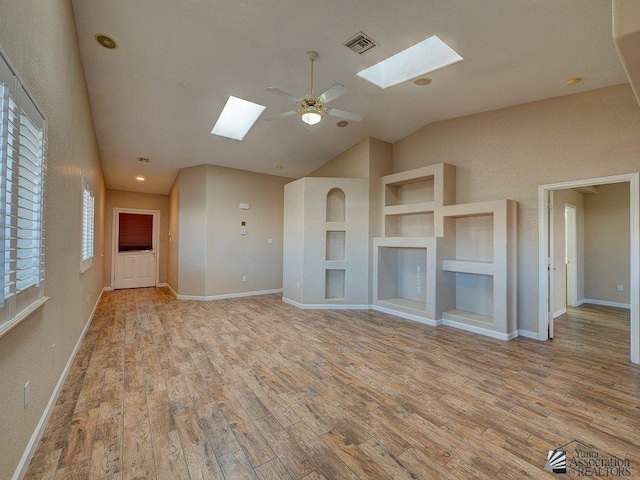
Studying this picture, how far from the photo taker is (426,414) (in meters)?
2.18

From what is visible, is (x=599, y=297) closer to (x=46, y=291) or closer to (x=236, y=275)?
(x=236, y=275)

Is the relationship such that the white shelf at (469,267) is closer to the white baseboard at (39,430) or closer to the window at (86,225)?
the white baseboard at (39,430)

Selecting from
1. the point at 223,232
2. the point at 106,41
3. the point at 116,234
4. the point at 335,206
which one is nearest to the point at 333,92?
the point at 106,41

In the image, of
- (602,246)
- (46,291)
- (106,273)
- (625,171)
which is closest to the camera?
(46,291)

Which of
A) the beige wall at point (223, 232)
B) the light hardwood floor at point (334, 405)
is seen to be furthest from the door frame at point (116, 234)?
the light hardwood floor at point (334, 405)

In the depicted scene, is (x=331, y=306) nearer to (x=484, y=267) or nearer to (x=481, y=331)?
(x=481, y=331)

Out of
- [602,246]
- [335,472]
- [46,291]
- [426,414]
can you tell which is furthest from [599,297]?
[46,291]

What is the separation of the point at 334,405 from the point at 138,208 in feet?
27.3

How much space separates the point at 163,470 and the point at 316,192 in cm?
466

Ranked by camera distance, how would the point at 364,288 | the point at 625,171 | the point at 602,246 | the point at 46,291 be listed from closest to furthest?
the point at 46,291
the point at 625,171
the point at 364,288
the point at 602,246

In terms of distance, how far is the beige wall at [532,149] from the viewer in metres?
3.34

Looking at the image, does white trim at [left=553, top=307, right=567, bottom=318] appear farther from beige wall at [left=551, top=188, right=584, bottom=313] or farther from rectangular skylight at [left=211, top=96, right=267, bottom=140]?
rectangular skylight at [left=211, top=96, right=267, bottom=140]

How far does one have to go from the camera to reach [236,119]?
5.20 metres

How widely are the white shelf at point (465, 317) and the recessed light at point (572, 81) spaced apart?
3.23 m
